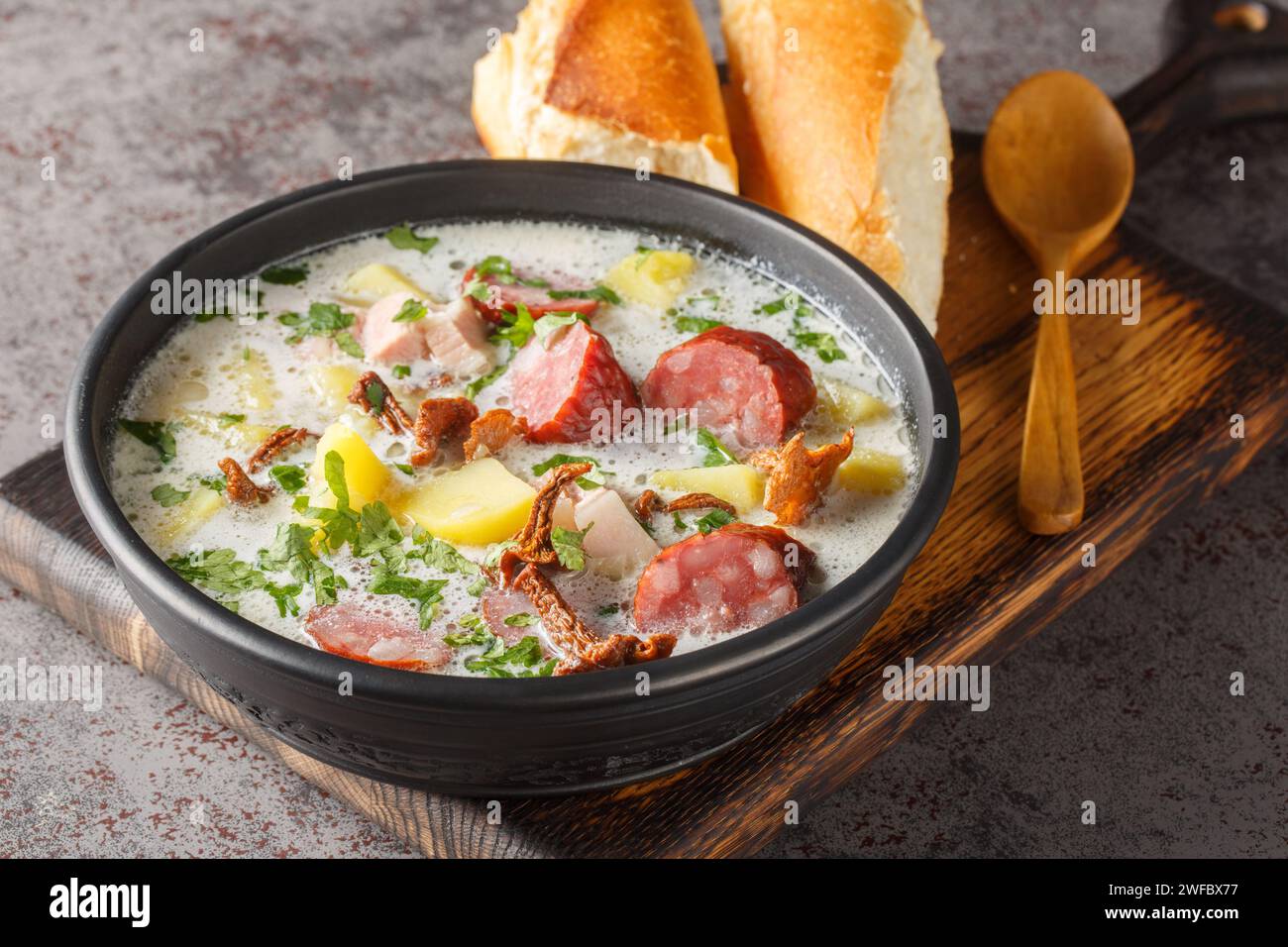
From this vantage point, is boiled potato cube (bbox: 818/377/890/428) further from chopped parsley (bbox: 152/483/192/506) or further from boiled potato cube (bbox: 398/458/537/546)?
chopped parsley (bbox: 152/483/192/506)

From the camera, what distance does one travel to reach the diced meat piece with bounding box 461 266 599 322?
9.49ft

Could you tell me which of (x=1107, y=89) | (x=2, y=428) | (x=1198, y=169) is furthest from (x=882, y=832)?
(x=1107, y=89)

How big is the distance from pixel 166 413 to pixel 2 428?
875mm

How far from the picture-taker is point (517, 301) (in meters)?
2.92

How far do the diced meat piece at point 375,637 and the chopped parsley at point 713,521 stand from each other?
0.48m

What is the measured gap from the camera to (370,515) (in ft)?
7.95

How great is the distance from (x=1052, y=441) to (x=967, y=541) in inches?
11.7

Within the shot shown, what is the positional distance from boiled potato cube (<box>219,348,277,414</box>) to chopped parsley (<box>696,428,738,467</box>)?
2.57ft

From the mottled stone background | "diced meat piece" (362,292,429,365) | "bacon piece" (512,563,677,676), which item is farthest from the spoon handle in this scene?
"diced meat piece" (362,292,429,365)

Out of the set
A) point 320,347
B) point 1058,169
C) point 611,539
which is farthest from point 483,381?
point 1058,169

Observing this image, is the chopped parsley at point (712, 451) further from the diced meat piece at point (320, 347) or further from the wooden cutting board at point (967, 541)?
the diced meat piece at point (320, 347)

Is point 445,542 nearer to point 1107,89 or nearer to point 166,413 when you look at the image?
point 166,413

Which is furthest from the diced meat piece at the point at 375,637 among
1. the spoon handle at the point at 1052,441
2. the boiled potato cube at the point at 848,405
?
the spoon handle at the point at 1052,441

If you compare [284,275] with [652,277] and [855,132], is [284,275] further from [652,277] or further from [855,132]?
[855,132]
